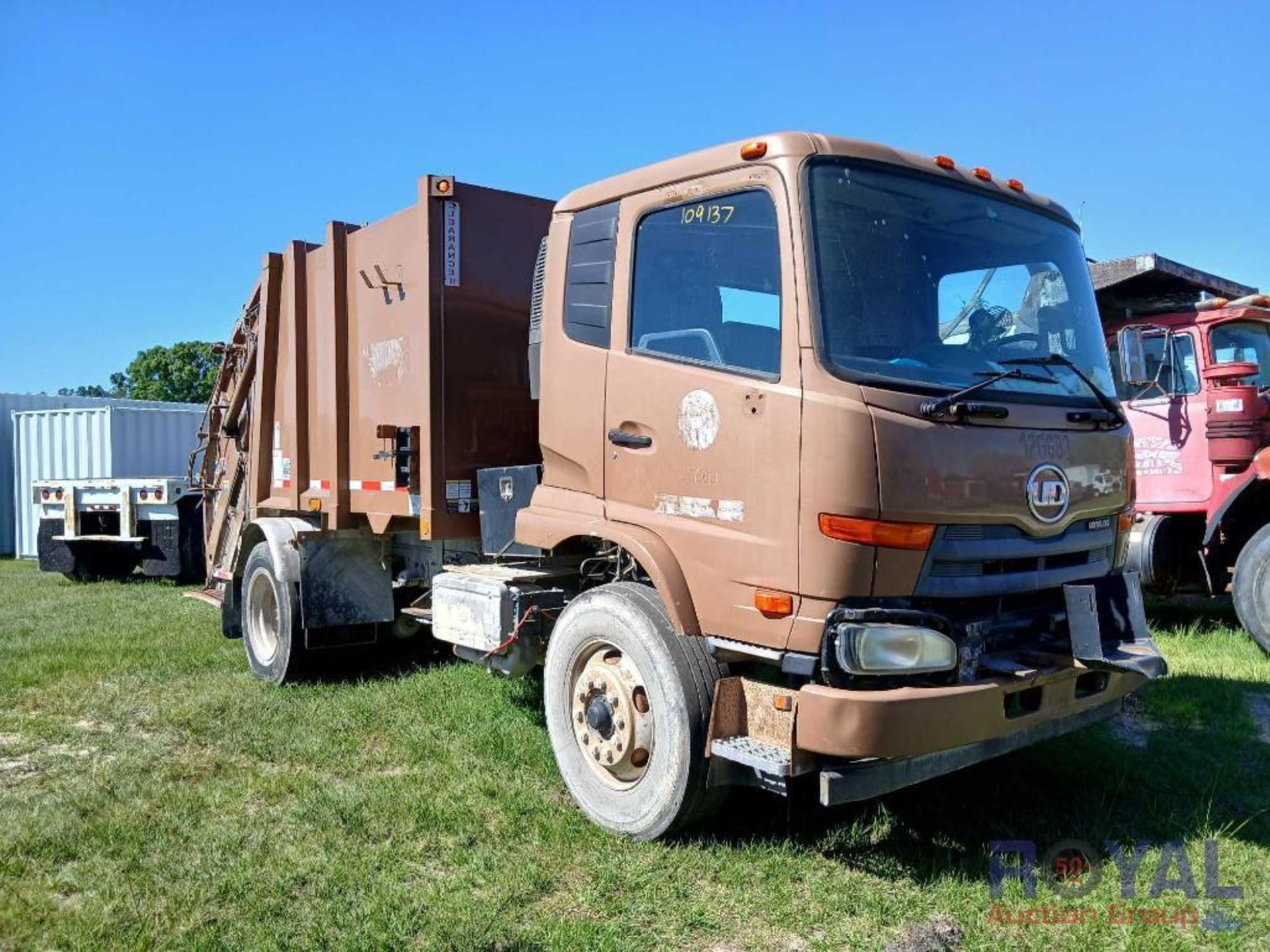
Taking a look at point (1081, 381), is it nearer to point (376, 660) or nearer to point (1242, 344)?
point (1242, 344)

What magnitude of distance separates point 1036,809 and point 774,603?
1.88 metres

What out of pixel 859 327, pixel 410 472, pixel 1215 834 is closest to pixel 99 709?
pixel 410 472

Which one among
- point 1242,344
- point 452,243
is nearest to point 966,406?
point 452,243

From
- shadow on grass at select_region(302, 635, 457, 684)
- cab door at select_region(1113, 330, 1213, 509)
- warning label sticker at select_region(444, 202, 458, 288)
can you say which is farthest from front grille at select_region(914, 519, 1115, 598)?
shadow on grass at select_region(302, 635, 457, 684)

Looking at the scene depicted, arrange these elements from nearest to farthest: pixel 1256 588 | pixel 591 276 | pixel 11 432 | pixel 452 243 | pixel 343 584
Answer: pixel 591 276 < pixel 452 243 < pixel 343 584 < pixel 1256 588 < pixel 11 432

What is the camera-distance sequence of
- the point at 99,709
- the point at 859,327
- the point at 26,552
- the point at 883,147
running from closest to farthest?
the point at 859,327, the point at 883,147, the point at 99,709, the point at 26,552

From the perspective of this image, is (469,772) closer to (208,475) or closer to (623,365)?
(623,365)

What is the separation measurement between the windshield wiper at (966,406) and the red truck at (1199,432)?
445 centimetres

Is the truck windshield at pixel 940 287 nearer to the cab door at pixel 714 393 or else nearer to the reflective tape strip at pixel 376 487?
the cab door at pixel 714 393

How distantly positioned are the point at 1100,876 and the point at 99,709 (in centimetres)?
587

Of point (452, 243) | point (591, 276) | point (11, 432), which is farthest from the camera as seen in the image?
point (11, 432)

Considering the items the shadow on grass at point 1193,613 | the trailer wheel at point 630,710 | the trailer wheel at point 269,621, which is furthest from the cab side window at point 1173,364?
the trailer wheel at point 269,621

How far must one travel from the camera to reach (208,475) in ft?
32.0

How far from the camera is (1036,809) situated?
14.9ft
